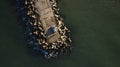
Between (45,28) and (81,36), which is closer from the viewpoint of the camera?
(45,28)

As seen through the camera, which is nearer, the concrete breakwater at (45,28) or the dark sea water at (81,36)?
the concrete breakwater at (45,28)

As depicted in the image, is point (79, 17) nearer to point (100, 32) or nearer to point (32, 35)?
point (100, 32)

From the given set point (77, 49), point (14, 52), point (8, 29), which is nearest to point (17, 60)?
point (14, 52)

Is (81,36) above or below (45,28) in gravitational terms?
below
